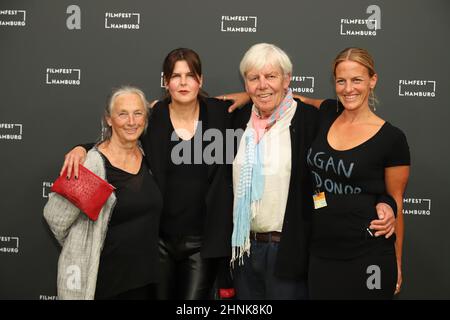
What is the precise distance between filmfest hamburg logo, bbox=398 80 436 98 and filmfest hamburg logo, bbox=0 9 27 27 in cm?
246

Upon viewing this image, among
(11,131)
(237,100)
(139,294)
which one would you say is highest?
(237,100)

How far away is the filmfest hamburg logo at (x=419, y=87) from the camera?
9.71 ft

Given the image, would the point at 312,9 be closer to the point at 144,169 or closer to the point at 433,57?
the point at 433,57

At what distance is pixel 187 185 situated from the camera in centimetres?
241

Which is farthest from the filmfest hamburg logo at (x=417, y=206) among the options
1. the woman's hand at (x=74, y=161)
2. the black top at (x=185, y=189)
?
the woman's hand at (x=74, y=161)

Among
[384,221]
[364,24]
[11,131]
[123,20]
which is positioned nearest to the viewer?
[384,221]

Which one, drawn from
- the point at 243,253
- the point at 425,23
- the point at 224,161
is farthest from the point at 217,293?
the point at 425,23

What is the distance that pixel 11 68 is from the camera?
10.3 ft

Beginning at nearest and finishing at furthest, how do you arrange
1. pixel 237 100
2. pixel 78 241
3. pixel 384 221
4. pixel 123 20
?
pixel 384 221 < pixel 78 241 < pixel 237 100 < pixel 123 20

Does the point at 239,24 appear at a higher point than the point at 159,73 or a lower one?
higher

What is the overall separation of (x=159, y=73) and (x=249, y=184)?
114cm

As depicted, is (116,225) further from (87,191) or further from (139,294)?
(139,294)

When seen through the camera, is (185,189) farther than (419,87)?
No

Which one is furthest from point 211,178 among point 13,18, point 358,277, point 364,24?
point 13,18
